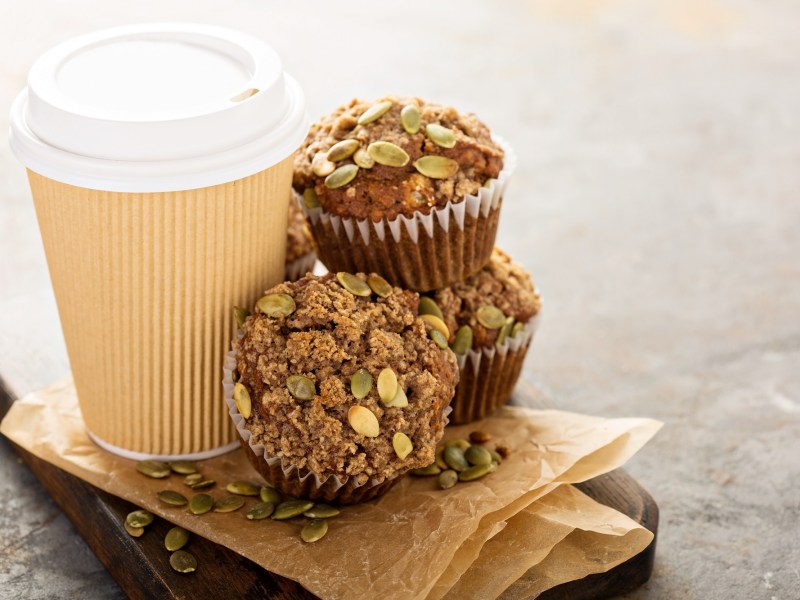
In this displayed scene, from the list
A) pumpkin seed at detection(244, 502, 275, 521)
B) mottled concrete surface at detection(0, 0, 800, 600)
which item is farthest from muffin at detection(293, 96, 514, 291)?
mottled concrete surface at detection(0, 0, 800, 600)

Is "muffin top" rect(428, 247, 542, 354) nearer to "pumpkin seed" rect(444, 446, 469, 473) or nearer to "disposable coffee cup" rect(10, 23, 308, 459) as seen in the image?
"pumpkin seed" rect(444, 446, 469, 473)

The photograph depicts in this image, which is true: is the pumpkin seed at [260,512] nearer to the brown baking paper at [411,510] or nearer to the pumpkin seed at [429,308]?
the brown baking paper at [411,510]

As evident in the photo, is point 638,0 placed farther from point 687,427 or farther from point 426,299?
point 426,299

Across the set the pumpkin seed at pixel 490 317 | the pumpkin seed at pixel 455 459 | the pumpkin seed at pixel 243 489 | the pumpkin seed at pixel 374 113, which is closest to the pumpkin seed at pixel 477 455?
the pumpkin seed at pixel 455 459

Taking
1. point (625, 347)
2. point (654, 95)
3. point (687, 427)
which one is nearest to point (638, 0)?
point (654, 95)

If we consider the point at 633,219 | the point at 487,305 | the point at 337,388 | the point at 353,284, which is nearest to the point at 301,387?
the point at 337,388

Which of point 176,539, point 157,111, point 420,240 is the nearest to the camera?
point 157,111

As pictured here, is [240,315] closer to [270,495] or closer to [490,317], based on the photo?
[270,495]
